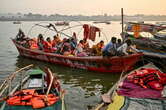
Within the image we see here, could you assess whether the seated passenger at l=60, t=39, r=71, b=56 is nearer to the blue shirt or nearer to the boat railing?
the blue shirt

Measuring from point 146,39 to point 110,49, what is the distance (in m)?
4.25

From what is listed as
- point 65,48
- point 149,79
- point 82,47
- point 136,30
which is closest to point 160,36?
point 136,30

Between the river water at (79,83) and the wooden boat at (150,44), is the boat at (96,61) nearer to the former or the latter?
the river water at (79,83)

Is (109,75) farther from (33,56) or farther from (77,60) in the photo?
(33,56)

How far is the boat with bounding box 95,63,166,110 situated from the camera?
709 centimetres

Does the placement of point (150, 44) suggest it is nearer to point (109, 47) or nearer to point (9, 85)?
point (109, 47)

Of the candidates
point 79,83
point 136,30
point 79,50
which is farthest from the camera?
point 136,30

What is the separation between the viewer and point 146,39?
17.1 metres

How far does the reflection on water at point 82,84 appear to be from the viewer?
10581 mm

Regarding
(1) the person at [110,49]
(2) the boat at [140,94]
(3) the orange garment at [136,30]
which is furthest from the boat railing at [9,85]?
(3) the orange garment at [136,30]

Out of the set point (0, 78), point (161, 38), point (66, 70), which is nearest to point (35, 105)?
point (0, 78)

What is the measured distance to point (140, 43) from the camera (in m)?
17.3

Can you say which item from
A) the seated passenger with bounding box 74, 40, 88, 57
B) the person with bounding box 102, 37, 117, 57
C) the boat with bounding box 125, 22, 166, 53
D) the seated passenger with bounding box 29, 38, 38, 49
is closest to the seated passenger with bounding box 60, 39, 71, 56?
the seated passenger with bounding box 74, 40, 88, 57

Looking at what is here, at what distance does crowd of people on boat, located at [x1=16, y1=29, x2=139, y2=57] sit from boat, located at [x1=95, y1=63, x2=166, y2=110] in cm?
451
